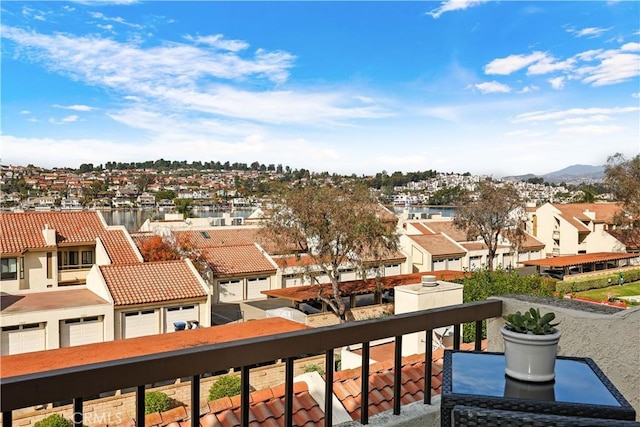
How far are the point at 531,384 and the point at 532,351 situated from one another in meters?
0.14

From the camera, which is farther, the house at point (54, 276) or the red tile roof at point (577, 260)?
the red tile roof at point (577, 260)

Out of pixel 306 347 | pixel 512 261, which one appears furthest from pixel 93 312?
pixel 512 261

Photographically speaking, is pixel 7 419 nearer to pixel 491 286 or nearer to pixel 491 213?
pixel 491 286

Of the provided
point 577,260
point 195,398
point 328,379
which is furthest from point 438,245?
point 195,398

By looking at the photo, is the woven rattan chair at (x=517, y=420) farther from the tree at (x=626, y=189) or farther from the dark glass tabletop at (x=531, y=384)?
the tree at (x=626, y=189)

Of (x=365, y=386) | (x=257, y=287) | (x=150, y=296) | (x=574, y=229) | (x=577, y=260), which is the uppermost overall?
(x=365, y=386)

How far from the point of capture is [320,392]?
381cm

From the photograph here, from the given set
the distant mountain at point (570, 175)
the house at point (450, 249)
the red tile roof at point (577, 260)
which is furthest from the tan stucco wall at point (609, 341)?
the distant mountain at point (570, 175)

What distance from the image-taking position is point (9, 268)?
23734 millimetres

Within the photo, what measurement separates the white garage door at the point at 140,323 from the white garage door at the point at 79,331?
108cm

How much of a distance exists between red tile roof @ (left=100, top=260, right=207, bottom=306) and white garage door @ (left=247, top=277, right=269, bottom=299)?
5.90 meters

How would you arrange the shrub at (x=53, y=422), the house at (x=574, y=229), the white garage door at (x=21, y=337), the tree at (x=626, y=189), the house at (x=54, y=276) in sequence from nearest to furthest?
the shrub at (x=53, y=422) → the white garage door at (x=21, y=337) → the house at (x=54, y=276) → the tree at (x=626, y=189) → the house at (x=574, y=229)

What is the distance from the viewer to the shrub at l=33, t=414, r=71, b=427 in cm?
950

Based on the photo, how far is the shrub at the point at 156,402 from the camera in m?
10.5
